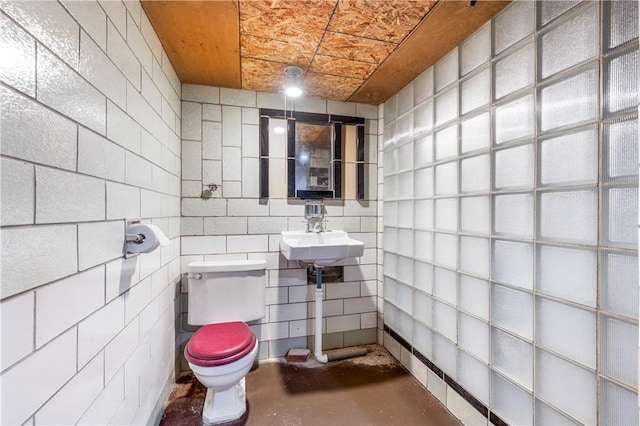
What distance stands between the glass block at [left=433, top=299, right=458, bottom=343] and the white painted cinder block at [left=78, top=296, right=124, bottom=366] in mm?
1655

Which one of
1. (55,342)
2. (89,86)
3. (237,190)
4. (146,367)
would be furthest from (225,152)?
(55,342)

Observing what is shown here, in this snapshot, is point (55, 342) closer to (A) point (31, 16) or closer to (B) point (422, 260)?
(A) point (31, 16)

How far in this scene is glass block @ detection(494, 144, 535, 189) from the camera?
1.19 meters

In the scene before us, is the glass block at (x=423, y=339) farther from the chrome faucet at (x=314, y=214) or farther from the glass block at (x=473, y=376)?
the chrome faucet at (x=314, y=214)

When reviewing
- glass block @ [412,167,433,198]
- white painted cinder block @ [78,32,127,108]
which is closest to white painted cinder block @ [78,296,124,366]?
white painted cinder block @ [78,32,127,108]

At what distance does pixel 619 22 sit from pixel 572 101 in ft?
0.82

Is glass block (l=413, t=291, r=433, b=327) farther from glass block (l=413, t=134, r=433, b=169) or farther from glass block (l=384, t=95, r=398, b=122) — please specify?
glass block (l=384, t=95, r=398, b=122)

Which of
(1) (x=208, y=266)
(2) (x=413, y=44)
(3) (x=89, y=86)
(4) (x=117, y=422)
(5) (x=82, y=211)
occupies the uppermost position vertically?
(2) (x=413, y=44)

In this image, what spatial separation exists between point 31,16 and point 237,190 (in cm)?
157

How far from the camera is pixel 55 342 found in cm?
69

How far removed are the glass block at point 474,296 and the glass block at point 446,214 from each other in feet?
0.96

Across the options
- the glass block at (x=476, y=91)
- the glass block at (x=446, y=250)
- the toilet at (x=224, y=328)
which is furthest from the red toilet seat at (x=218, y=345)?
the glass block at (x=476, y=91)

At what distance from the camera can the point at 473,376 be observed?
1469 millimetres

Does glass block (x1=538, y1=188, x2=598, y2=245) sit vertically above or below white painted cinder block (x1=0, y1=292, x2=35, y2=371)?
above
